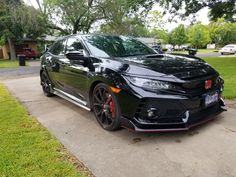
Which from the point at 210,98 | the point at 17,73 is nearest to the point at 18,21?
the point at 17,73

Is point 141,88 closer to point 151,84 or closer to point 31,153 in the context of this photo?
point 151,84

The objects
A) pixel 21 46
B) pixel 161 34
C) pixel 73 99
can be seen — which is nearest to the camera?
pixel 73 99

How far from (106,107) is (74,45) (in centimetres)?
168

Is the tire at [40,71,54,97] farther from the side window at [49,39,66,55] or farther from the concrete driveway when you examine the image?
the concrete driveway

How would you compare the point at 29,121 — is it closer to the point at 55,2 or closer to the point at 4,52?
the point at 55,2

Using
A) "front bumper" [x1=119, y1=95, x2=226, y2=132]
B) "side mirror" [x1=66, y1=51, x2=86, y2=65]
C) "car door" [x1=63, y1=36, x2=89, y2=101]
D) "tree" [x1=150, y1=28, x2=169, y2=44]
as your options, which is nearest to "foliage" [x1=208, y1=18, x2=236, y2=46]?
"tree" [x1=150, y1=28, x2=169, y2=44]

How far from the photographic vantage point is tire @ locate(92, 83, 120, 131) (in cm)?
356

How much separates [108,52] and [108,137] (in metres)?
1.46

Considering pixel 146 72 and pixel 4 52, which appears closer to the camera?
pixel 146 72

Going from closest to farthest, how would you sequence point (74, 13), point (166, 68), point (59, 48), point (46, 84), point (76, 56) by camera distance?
point (166, 68), point (76, 56), point (59, 48), point (46, 84), point (74, 13)

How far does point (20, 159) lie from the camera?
303cm

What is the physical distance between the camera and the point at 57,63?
210 inches

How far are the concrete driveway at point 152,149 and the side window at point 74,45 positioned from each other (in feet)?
4.24

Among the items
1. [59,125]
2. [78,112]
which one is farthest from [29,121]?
[78,112]
